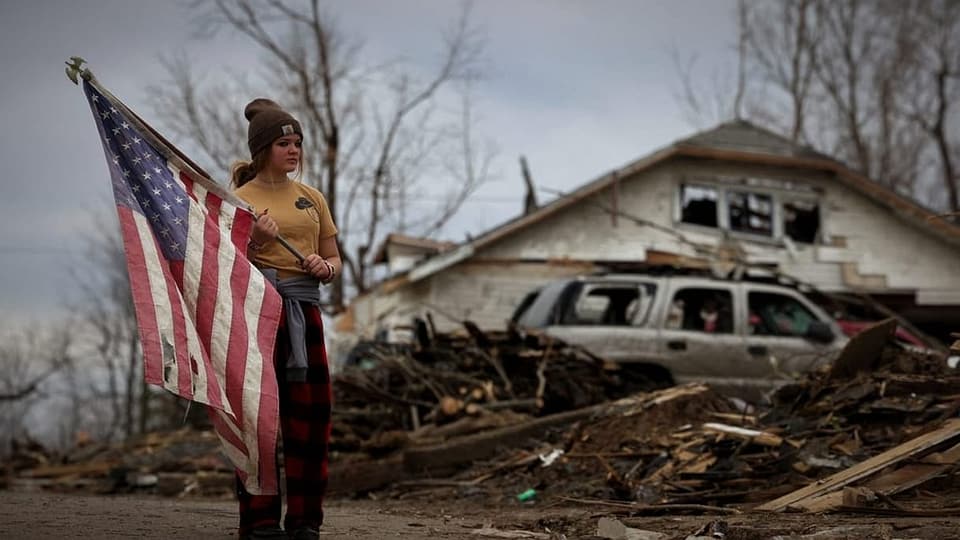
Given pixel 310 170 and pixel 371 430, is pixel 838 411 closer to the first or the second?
pixel 371 430

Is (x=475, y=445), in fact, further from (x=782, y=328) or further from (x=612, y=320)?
(x=782, y=328)

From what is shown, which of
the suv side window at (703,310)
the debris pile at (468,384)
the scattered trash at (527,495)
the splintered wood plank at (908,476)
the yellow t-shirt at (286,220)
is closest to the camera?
the yellow t-shirt at (286,220)

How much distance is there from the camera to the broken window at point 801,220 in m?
23.3

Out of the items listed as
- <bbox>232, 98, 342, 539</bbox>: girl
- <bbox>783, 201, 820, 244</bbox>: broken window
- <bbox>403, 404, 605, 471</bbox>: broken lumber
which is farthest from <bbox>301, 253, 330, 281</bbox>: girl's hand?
<bbox>783, 201, 820, 244</bbox>: broken window

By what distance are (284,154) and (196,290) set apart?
2.23 ft

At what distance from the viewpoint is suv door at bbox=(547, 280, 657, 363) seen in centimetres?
1193

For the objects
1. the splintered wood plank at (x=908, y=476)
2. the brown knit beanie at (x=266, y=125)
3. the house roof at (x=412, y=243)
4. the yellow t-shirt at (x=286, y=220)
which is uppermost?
the house roof at (x=412, y=243)

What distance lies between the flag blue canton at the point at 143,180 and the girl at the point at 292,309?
0.93ft

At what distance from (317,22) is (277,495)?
26259 millimetres

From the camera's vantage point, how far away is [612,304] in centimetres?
1247

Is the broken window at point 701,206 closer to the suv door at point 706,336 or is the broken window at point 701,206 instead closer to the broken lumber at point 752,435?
the suv door at point 706,336

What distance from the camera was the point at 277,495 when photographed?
464 cm

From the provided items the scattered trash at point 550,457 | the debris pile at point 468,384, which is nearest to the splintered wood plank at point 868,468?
the scattered trash at point 550,457

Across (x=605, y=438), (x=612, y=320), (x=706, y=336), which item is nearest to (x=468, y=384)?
(x=612, y=320)
